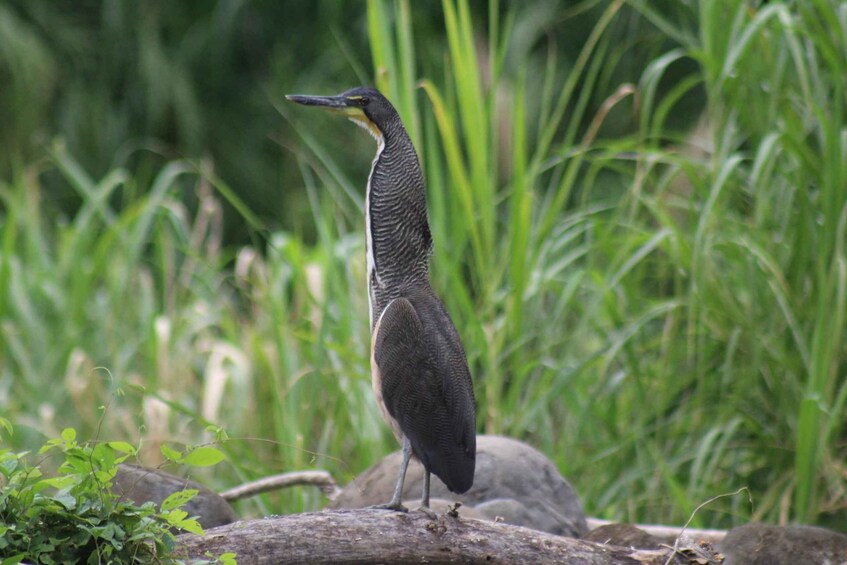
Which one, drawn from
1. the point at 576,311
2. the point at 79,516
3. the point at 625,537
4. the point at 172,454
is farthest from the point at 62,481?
the point at 576,311

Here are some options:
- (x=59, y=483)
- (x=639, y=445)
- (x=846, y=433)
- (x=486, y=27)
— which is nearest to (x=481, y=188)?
(x=639, y=445)

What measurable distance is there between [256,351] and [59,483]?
2.01 metres

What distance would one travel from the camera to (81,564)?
178cm

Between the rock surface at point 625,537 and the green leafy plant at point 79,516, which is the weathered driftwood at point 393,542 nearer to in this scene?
the green leafy plant at point 79,516

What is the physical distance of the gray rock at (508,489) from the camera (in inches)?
110

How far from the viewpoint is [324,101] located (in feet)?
7.89

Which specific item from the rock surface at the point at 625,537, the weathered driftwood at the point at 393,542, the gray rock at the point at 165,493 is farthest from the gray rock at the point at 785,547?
the gray rock at the point at 165,493

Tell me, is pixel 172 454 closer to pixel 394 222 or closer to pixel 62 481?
pixel 62 481

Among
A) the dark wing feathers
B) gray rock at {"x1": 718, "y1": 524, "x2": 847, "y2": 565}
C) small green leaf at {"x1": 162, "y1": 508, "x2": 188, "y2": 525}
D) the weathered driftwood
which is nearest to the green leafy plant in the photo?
small green leaf at {"x1": 162, "y1": 508, "x2": 188, "y2": 525}

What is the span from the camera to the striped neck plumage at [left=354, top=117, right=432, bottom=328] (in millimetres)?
2451

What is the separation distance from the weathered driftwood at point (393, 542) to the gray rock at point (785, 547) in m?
0.30

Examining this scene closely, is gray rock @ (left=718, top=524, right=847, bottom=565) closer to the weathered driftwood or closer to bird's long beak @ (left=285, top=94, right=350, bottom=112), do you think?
the weathered driftwood

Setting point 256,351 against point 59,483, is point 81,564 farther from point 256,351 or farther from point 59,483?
point 256,351

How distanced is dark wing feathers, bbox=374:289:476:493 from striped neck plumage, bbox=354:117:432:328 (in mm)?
73
